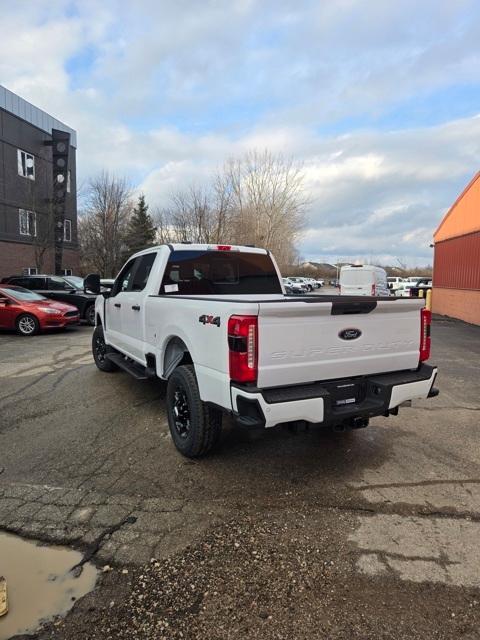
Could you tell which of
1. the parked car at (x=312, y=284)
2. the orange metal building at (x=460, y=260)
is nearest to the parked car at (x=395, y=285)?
the orange metal building at (x=460, y=260)

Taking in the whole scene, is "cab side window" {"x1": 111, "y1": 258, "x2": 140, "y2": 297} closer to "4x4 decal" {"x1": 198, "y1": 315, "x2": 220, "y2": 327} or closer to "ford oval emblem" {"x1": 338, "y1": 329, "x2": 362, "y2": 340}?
"4x4 decal" {"x1": 198, "y1": 315, "x2": 220, "y2": 327}

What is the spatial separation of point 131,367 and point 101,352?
2.25 m

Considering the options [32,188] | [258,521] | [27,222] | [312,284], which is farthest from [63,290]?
[312,284]

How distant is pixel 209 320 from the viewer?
369 centimetres

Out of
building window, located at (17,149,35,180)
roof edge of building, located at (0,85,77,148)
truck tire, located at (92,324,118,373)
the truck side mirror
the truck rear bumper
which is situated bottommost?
truck tire, located at (92,324,118,373)

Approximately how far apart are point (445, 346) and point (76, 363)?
884cm

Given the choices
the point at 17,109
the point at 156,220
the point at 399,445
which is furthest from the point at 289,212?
the point at 399,445

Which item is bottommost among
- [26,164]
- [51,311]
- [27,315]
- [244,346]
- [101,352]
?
[101,352]

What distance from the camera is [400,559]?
9.21 feet

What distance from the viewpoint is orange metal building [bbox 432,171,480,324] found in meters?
17.4

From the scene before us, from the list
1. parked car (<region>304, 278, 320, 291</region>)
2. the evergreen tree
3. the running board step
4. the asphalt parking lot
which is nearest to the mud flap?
the asphalt parking lot

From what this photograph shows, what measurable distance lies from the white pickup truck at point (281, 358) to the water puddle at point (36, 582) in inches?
55.0

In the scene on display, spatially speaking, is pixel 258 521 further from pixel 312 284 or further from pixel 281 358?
pixel 312 284

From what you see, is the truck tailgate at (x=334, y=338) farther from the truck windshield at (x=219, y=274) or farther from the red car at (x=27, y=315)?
the red car at (x=27, y=315)
